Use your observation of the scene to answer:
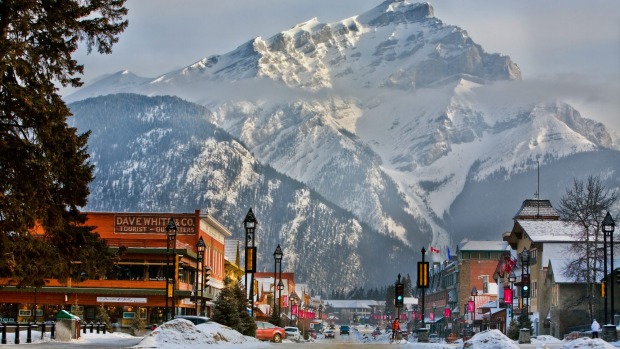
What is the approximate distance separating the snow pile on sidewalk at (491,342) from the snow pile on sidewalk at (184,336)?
12.4 m

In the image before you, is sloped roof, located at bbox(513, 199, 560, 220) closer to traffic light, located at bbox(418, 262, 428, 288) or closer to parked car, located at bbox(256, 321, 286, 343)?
parked car, located at bbox(256, 321, 286, 343)

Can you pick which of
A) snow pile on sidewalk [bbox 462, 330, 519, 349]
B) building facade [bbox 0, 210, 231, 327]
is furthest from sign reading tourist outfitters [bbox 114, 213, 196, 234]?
snow pile on sidewalk [bbox 462, 330, 519, 349]

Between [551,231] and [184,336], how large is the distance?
229 feet

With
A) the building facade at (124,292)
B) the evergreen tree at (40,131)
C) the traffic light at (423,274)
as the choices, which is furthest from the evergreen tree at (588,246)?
the evergreen tree at (40,131)

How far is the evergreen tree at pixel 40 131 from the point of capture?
39.4m

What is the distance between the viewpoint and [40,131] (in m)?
40.3

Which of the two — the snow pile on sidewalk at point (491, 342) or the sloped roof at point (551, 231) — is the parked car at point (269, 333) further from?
the sloped roof at point (551, 231)

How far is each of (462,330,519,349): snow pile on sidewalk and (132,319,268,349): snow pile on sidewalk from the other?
12.4 meters

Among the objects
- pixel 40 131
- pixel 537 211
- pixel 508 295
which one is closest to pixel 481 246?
pixel 537 211

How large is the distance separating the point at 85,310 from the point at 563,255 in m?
48.1

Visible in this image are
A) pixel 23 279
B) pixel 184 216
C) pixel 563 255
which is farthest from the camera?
pixel 184 216

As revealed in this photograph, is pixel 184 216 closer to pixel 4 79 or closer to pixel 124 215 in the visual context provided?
pixel 124 215

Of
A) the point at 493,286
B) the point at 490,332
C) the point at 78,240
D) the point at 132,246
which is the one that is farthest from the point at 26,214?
the point at 493,286

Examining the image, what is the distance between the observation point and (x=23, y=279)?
44.7 meters
